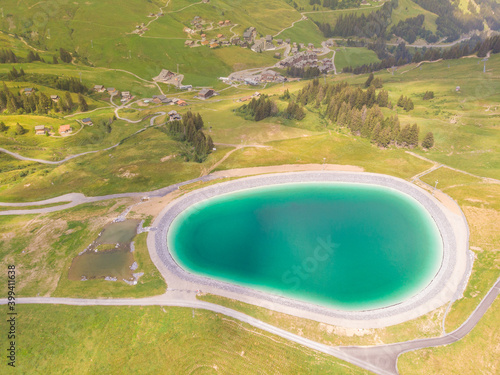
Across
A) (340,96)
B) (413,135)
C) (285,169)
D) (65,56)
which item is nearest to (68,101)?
(65,56)

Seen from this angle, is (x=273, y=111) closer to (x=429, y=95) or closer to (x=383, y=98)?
(x=383, y=98)

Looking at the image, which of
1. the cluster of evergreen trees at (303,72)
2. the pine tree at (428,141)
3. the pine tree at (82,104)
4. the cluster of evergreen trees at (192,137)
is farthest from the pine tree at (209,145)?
the cluster of evergreen trees at (303,72)

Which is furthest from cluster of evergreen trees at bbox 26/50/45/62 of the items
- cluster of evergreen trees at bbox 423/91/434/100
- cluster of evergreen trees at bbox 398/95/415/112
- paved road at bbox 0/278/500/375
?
cluster of evergreen trees at bbox 423/91/434/100

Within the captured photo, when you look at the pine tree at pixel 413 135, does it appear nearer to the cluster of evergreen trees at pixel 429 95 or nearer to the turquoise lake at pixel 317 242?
the turquoise lake at pixel 317 242

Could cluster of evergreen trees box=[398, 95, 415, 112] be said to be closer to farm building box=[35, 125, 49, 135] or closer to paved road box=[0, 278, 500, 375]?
paved road box=[0, 278, 500, 375]

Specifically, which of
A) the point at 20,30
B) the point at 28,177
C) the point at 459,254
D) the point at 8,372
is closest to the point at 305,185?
the point at 459,254

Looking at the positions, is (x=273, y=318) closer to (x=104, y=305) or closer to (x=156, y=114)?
(x=104, y=305)
